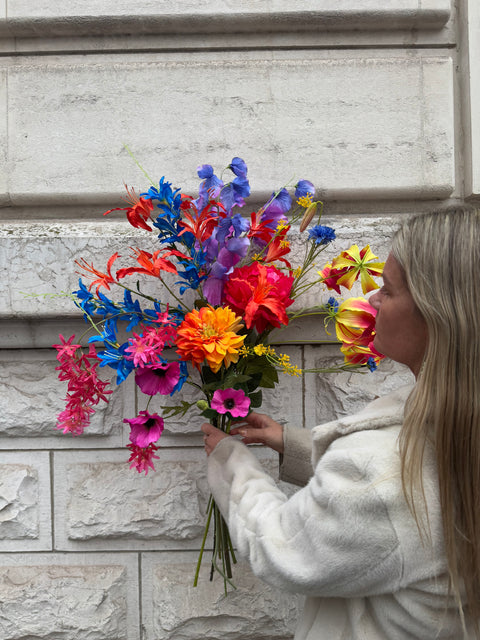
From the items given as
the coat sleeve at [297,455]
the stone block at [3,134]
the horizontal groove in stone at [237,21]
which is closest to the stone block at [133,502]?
the coat sleeve at [297,455]

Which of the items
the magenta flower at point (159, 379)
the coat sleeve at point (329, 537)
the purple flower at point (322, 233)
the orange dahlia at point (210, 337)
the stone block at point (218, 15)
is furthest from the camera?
the stone block at point (218, 15)

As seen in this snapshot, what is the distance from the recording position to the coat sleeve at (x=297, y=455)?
1.77 m

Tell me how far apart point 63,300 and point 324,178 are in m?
1.00

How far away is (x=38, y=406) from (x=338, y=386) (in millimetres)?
1062

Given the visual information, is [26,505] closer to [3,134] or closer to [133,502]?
[133,502]

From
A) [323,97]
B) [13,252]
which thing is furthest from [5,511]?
[323,97]

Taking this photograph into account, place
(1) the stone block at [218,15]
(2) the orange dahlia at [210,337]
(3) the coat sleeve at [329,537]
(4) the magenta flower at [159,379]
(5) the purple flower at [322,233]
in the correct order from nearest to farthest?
(3) the coat sleeve at [329,537], (2) the orange dahlia at [210,337], (4) the magenta flower at [159,379], (5) the purple flower at [322,233], (1) the stone block at [218,15]

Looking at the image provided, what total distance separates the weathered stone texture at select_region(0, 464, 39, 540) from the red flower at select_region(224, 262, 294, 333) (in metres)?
1.07

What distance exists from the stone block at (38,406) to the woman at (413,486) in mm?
1015

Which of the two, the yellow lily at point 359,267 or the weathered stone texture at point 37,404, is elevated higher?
the yellow lily at point 359,267

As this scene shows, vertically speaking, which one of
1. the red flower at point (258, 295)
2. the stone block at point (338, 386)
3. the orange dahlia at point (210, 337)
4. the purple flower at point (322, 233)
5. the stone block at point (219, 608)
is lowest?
the stone block at point (219, 608)

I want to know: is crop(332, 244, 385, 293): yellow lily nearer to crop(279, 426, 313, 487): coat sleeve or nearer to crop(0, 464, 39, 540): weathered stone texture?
crop(279, 426, 313, 487): coat sleeve

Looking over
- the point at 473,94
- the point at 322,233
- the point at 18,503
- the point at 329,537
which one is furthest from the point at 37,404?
the point at 473,94

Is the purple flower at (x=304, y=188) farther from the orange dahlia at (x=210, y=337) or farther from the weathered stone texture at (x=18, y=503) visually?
the weathered stone texture at (x=18, y=503)
